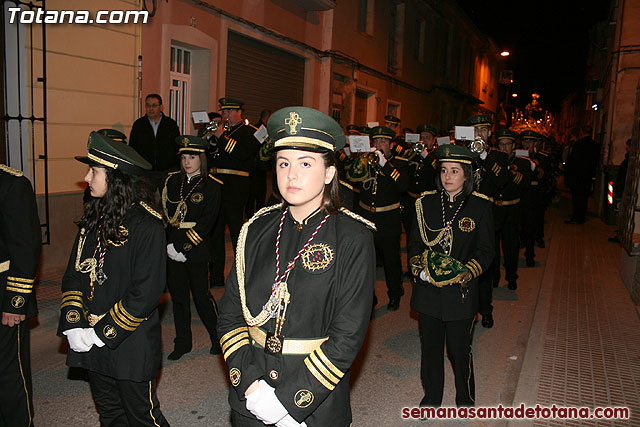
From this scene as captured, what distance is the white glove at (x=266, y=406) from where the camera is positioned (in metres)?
2.34

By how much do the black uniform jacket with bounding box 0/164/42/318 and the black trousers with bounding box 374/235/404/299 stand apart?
187 inches

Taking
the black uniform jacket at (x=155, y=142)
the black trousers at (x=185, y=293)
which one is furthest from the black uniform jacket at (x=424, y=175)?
the black trousers at (x=185, y=293)

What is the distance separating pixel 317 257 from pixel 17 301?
2114mm

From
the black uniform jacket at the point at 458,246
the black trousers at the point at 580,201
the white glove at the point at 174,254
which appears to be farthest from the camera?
the black trousers at the point at 580,201

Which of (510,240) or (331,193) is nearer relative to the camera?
(331,193)

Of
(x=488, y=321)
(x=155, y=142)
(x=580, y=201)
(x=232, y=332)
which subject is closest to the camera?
(x=232, y=332)

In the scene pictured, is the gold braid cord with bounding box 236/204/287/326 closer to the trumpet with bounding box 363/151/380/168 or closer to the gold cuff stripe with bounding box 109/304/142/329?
the gold cuff stripe with bounding box 109/304/142/329

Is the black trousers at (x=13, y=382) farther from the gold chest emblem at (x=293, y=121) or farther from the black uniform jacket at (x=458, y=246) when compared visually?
the black uniform jacket at (x=458, y=246)

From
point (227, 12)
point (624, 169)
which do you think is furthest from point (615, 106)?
point (227, 12)

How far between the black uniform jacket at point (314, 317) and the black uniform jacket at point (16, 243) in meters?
1.61

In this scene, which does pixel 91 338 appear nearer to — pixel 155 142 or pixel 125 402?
pixel 125 402

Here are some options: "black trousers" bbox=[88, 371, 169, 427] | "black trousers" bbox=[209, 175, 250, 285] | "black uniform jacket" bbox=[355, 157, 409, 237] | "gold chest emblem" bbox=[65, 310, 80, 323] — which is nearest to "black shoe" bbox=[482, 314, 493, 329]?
"black uniform jacket" bbox=[355, 157, 409, 237]

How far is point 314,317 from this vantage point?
246 cm

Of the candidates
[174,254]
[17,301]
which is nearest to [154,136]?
[174,254]
